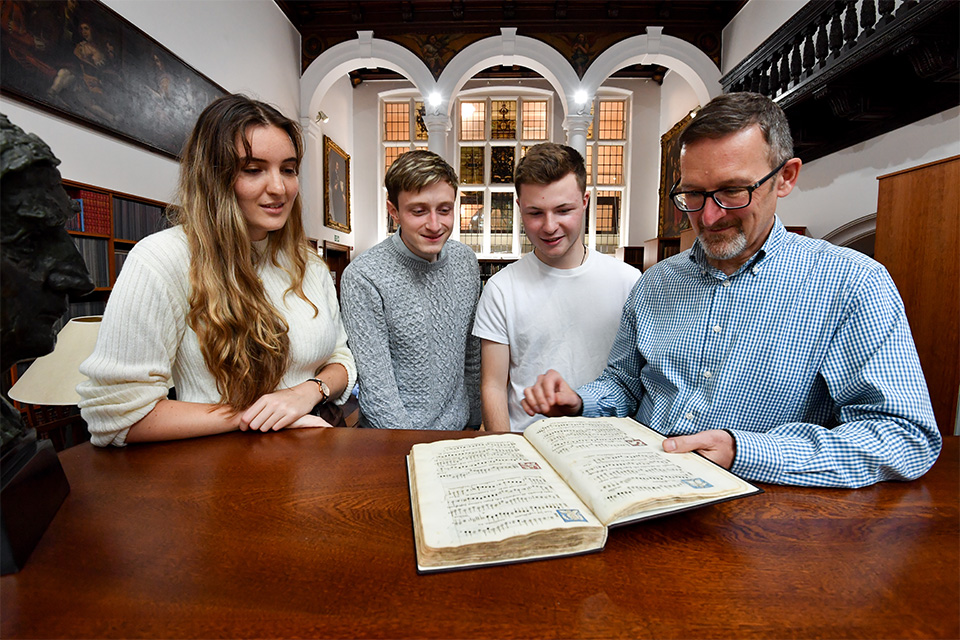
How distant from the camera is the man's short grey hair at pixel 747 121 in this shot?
4.03ft

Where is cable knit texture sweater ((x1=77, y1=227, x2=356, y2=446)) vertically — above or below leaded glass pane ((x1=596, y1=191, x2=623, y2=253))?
below

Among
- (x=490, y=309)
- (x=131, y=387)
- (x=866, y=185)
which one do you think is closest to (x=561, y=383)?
(x=490, y=309)

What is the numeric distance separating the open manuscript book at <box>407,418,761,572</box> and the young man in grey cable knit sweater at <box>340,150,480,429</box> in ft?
3.17

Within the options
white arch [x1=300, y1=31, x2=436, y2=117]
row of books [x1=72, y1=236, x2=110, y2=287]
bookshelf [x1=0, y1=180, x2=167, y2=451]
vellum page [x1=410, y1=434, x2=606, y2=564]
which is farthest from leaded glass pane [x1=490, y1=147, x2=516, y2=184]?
vellum page [x1=410, y1=434, x2=606, y2=564]

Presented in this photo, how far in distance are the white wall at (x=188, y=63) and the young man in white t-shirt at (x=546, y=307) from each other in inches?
70.8

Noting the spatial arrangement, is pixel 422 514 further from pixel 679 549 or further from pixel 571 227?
pixel 571 227

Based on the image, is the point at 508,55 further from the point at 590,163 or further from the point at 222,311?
the point at 222,311

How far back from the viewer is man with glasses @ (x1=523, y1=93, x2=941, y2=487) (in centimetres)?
96

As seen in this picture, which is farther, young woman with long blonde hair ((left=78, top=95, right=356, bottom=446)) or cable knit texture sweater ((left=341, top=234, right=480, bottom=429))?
cable knit texture sweater ((left=341, top=234, right=480, bottom=429))

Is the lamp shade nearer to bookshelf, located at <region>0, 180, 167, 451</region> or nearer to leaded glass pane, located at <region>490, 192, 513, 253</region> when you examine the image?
bookshelf, located at <region>0, 180, 167, 451</region>

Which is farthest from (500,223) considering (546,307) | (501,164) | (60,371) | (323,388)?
(323,388)

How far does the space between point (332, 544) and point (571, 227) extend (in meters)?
1.47

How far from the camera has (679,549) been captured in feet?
2.25

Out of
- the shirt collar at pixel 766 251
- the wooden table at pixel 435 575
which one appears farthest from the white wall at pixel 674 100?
the wooden table at pixel 435 575
